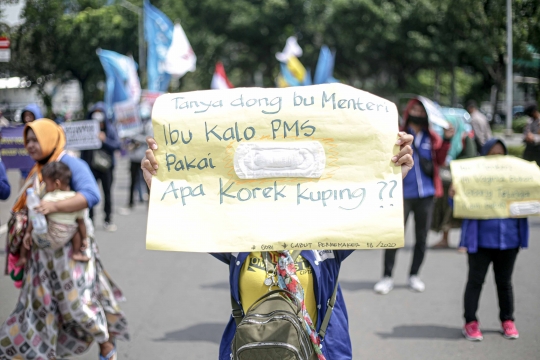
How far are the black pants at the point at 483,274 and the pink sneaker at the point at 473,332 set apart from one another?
0.04 m

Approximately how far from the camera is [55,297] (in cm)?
419

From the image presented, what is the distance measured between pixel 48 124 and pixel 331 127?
2.43 m

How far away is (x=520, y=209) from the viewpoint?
16.9 ft

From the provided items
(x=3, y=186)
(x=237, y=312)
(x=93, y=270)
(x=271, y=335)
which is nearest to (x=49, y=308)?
(x=93, y=270)

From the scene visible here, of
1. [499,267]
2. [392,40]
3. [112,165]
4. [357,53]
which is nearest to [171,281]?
Answer: [499,267]

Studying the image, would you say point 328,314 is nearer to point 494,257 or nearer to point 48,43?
point 494,257

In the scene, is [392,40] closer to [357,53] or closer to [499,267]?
[357,53]

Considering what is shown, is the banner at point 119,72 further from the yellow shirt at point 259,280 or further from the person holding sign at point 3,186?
the yellow shirt at point 259,280

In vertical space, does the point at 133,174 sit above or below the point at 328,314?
above

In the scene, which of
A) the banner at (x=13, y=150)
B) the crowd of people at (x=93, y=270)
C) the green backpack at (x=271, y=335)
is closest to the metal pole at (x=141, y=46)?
the banner at (x=13, y=150)

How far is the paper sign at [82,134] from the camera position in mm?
9438

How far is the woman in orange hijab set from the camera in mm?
4152

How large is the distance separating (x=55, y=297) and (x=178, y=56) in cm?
1708

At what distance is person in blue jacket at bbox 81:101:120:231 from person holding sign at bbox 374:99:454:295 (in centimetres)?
522
